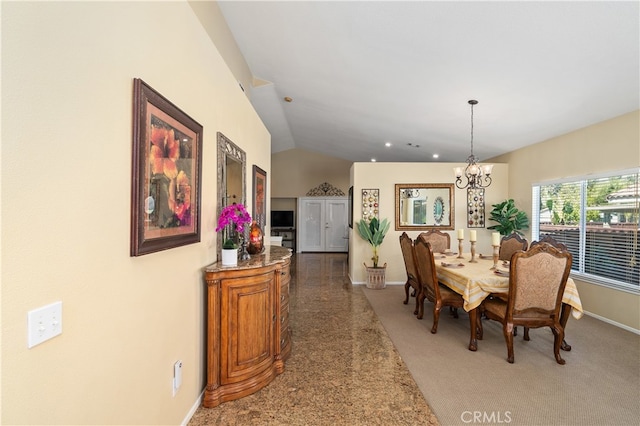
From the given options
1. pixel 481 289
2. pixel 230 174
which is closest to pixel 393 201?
pixel 481 289

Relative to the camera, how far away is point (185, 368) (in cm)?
195

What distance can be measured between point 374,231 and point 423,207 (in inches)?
46.1

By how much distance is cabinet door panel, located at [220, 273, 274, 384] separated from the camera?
7.08 feet

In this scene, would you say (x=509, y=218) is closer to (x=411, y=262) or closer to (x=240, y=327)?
(x=411, y=262)

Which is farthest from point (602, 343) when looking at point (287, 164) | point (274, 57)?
point (287, 164)

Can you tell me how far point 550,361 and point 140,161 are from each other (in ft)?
12.1

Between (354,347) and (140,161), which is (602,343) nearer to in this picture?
(354,347)

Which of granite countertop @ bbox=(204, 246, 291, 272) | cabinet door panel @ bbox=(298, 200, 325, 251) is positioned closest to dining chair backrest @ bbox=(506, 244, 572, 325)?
granite countertop @ bbox=(204, 246, 291, 272)

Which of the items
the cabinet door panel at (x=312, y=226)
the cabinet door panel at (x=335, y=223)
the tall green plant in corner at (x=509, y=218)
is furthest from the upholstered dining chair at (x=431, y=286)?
the cabinet door panel at (x=312, y=226)

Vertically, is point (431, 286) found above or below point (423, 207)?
below

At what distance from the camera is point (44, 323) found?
0.92 metres

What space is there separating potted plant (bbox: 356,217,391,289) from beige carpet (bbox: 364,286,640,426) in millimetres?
1821

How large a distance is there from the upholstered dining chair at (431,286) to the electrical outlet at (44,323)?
126 inches

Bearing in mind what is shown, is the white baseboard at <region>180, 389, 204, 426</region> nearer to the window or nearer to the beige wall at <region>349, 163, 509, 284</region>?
the beige wall at <region>349, 163, 509, 284</region>
